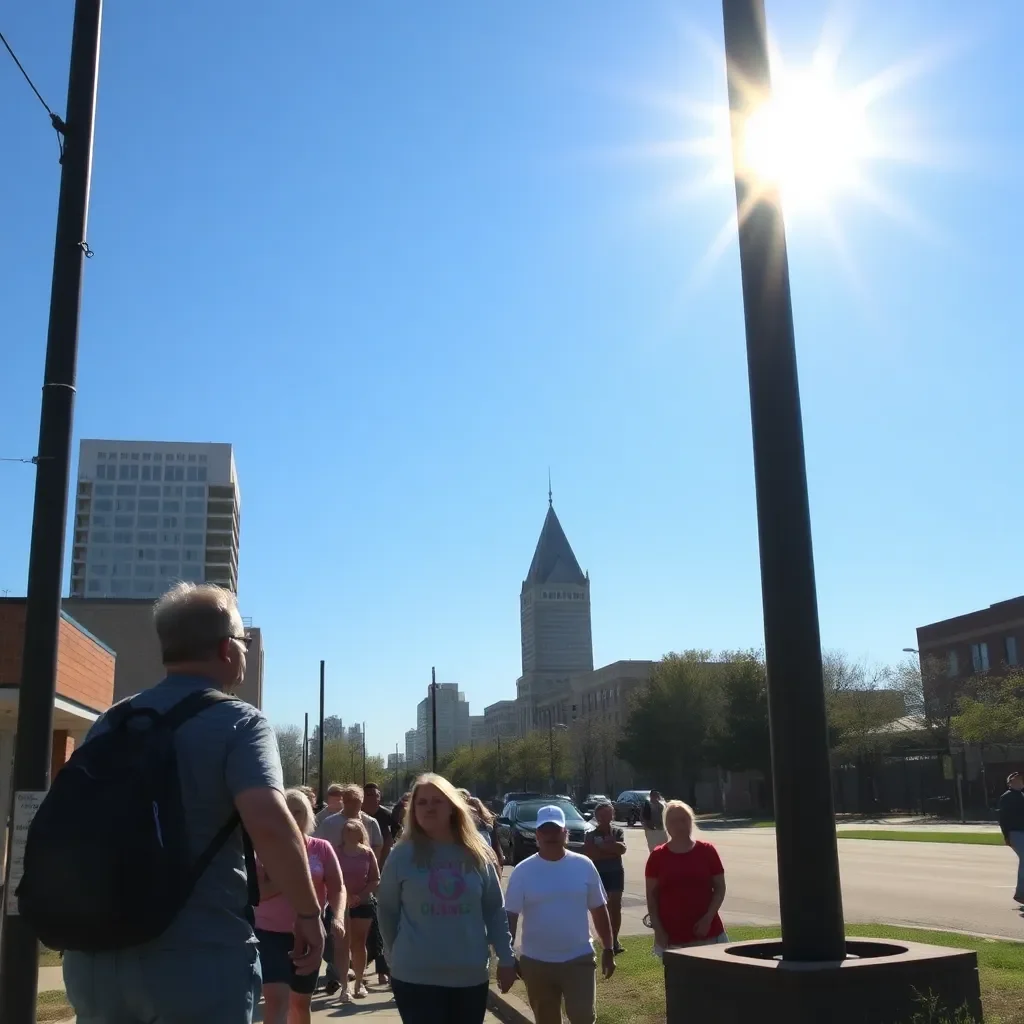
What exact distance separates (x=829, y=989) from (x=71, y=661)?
16.7 metres

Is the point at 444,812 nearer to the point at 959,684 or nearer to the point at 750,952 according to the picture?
the point at 750,952

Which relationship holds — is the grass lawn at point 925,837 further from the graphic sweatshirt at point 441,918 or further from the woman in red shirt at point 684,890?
the graphic sweatshirt at point 441,918

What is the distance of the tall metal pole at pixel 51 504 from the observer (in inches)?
267

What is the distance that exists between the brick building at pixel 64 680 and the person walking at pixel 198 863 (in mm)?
11767

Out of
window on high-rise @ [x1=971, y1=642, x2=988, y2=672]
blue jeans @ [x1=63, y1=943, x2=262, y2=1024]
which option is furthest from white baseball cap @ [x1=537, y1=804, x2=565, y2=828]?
window on high-rise @ [x1=971, y1=642, x2=988, y2=672]

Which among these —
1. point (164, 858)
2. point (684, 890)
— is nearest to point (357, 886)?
point (684, 890)

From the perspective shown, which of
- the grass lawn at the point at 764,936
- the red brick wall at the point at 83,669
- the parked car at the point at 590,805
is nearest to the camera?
the grass lawn at the point at 764,936

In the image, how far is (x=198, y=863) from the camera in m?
2.98

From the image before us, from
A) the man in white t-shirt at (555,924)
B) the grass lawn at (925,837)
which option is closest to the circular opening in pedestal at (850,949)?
the man in white t-shirt at (555,924)

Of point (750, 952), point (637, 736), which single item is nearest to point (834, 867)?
point (750, 952)

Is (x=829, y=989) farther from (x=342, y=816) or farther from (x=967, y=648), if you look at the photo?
(x=967, y=648)

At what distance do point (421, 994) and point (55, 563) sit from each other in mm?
3701

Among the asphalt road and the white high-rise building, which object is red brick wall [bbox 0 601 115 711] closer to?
the asphalt road

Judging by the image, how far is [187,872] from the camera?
2920mm
